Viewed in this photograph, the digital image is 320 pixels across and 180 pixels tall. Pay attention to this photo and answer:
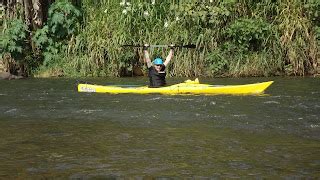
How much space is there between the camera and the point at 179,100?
9.71 meters

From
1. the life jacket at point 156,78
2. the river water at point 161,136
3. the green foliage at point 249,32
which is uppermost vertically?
the green foliage at point 249,32

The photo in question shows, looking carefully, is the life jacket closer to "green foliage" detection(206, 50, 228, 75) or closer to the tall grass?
the tall grass

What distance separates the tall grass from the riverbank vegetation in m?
0.03

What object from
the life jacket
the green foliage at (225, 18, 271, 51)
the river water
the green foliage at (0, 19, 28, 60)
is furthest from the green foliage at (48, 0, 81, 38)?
the river water

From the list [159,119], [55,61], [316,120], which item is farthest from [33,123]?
[55,61]

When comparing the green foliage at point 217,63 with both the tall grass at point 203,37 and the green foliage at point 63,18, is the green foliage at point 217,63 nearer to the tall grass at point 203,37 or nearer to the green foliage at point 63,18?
the tall grass at point 203,37

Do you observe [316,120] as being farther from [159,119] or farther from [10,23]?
[10,23]

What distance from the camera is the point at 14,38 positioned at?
15.5m

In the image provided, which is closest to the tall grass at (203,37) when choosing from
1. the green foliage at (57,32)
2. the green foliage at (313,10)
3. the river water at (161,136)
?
the green foliage at (313,10)

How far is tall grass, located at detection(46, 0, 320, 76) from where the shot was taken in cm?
1461

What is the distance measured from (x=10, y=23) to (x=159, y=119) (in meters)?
10.1

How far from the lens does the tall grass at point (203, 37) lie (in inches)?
575

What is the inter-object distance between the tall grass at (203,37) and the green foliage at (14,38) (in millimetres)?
1418

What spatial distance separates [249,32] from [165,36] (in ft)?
7.98
